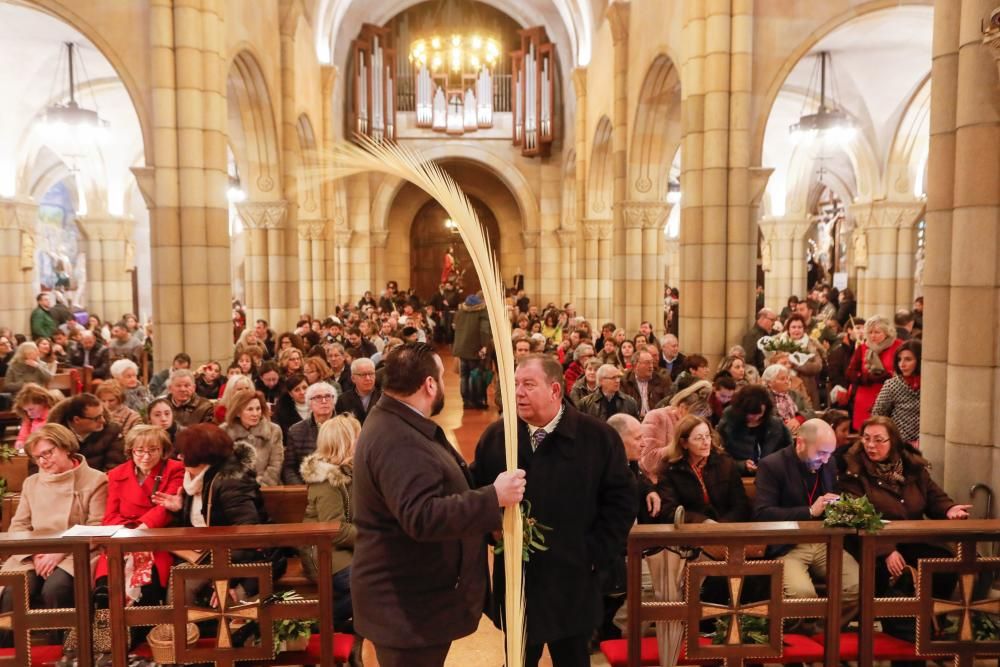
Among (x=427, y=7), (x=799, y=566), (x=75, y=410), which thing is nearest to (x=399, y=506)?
(x=799, y=566)

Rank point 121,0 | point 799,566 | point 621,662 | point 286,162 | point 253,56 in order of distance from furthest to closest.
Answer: point 286,162 < point 253,56 < point 121,0 < point 799,566 < point 621,662

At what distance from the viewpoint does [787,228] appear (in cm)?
1777

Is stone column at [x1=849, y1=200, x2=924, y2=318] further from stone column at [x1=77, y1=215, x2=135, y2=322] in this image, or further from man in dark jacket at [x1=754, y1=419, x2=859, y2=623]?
stone column at [x1=77, y1=215, x2=135, y2=322]

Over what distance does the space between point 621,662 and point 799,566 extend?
1.05 meters

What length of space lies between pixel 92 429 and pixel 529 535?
350 cm

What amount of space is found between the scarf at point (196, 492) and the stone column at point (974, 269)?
3765mm

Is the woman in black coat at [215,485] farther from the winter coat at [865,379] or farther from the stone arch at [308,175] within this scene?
the stone arch at [308,175]

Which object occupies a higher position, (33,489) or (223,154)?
(223,154)

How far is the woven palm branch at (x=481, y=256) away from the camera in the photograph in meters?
2.07

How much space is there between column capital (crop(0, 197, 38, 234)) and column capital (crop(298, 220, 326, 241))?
4957mm

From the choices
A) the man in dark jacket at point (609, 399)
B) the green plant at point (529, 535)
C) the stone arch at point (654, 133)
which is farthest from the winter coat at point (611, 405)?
the stone arch at point (654, 133)

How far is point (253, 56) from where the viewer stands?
10.8m

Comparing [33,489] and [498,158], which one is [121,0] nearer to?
[33,489]

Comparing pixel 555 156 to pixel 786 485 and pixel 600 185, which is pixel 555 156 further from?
pixel 786 485
